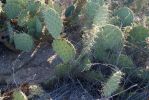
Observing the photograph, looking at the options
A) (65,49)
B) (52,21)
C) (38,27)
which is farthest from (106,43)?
(38,27)

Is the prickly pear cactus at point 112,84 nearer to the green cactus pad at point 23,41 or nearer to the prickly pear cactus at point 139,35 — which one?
the prickly pear cactus at point 139,35

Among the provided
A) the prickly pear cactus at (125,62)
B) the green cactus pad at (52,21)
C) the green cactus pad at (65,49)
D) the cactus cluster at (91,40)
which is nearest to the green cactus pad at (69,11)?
the cactus cluster at (91,40)

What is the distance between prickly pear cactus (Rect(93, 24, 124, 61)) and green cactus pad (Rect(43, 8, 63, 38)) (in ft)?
1.13

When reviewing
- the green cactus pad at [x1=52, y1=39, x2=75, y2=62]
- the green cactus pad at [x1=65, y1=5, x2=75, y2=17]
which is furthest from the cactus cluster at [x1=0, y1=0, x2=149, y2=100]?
the green cactus pad at [x1=65, y1=5, x2=75, y2=17]

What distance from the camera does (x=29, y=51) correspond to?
3.47m

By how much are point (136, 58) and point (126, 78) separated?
1.01 feet

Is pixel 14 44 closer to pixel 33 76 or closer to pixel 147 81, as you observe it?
pixel 33 76

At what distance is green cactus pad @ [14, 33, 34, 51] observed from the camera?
10.8 feet

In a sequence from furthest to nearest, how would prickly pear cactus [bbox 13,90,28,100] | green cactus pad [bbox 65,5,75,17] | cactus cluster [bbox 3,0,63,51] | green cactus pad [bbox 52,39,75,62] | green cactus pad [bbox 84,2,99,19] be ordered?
green cactus pad [bbox 65,5,75,17] → cactus cluster [bbox 3,0,63,51] → green cactus pad [bbox 84,2,99,19] → green cactus pad [bbox 52,39,75,62] → prickly pear cactus [bbox 13,90,28,100]

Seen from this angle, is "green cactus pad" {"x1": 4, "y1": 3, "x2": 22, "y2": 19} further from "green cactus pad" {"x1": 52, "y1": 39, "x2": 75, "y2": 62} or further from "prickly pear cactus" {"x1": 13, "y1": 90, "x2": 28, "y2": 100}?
"prickly pear cactus" {"x1": 13, "y1": 90, "x2": 28, "y2": 100}

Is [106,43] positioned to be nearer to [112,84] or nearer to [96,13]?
[96,13]

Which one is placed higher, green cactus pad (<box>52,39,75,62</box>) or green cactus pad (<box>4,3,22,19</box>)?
green cactus pad (<box>4,3,22,19</box>)

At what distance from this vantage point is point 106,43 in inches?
127

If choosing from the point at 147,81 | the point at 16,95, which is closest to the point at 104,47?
the point at 147,81
